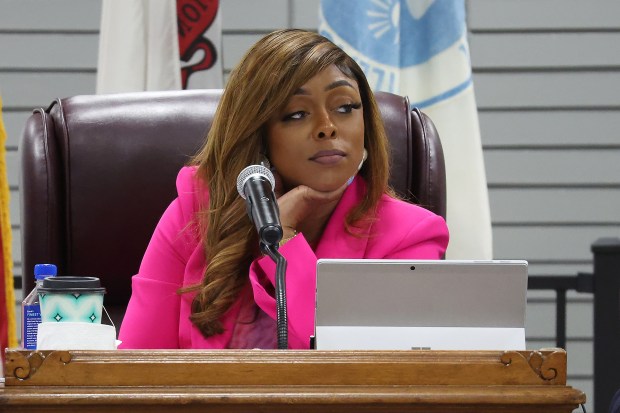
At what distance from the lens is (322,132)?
1.83m

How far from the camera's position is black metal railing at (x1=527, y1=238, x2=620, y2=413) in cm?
279

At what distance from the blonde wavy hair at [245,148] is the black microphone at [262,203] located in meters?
0.41

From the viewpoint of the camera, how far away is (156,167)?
214cm

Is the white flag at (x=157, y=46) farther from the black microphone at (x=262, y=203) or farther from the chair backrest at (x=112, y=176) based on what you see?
the black microphone at (x=262, y=203)

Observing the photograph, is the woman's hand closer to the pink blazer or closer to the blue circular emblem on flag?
the pink blazer

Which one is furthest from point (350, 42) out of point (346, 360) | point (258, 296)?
point (346, 360)

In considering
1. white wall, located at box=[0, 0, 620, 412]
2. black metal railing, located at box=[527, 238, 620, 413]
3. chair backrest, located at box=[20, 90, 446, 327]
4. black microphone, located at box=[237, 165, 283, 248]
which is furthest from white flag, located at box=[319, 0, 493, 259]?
black microphone, located at box=[237, 165, 283, 248]

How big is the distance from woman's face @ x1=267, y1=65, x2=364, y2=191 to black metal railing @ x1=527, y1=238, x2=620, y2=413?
1121 millimetres

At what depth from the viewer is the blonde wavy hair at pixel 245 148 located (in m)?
1.86

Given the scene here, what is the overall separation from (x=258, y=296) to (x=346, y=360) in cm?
71

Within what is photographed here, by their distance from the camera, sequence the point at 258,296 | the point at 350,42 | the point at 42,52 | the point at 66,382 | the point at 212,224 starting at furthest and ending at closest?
the point at 42,52 < the point at 350,42 < the point at 212,224 < the point at 258,296 < the point at 66,382

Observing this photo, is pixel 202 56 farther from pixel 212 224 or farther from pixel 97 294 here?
pixel 97 294

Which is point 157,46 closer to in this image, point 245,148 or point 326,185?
point 245,148

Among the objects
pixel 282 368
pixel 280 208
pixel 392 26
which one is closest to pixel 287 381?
pixel 282 368
